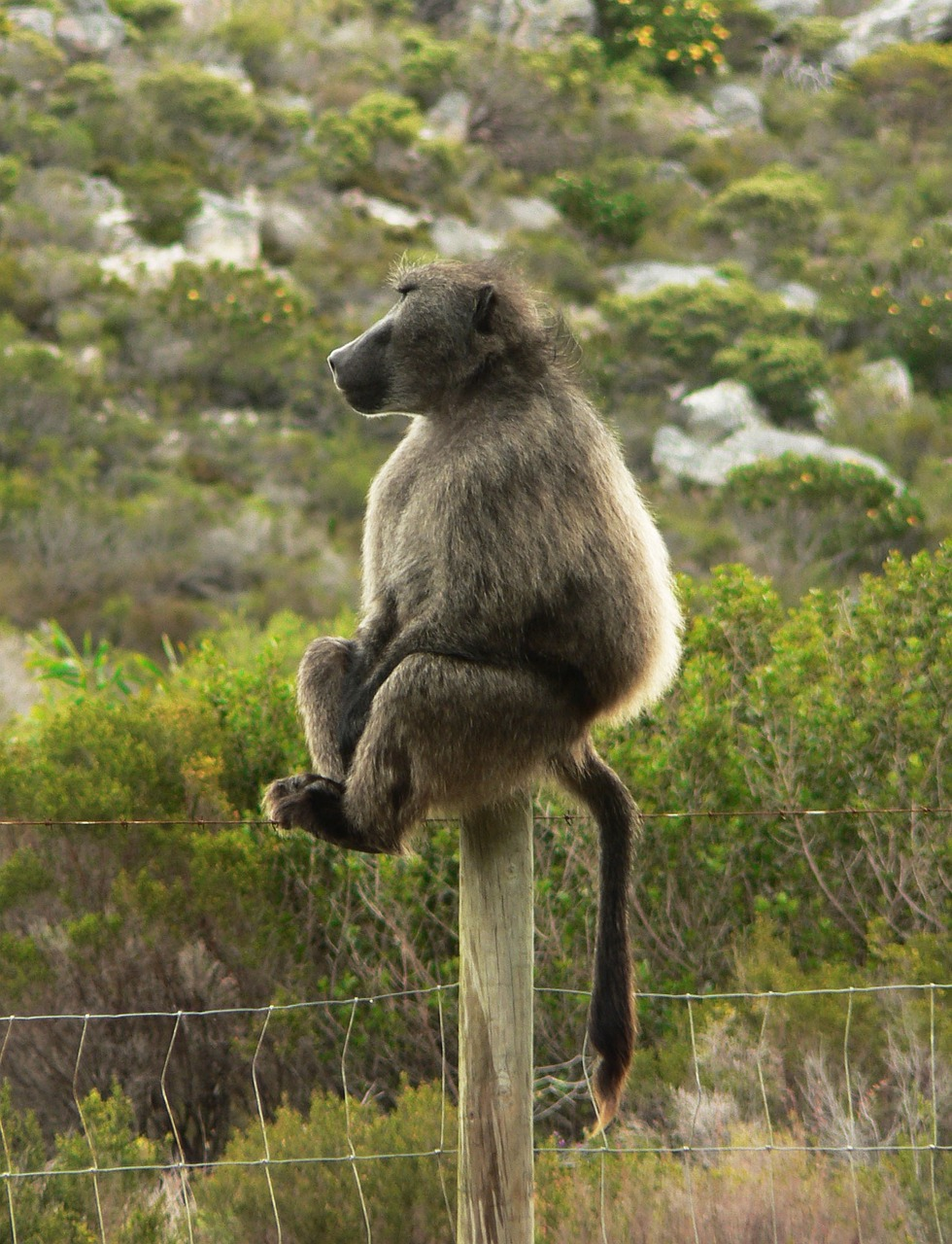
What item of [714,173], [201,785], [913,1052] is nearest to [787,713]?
[913,1052]

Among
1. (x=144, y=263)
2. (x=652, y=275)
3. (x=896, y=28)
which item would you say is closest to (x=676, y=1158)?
(x=144, y=263)

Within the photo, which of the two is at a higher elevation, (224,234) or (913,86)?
(913,86)

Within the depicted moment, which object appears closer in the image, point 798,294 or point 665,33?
point 798,294

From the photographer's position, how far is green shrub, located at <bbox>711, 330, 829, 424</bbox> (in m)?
20.5

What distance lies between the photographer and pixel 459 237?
80.8ft

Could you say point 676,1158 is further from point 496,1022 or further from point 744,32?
point 744,32

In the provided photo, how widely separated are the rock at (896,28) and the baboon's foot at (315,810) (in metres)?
33.1

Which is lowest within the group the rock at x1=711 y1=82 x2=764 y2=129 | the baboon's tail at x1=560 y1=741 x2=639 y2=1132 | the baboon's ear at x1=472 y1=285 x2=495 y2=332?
Answer: the rock at x1=711 y1=82 x2=764 y2=129

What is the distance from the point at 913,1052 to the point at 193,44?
28228 millimetres

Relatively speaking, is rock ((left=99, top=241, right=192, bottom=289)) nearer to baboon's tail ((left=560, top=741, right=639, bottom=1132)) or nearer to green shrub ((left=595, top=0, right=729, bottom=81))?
green shrub ((left=595, top=0, right=729, bottom=81))

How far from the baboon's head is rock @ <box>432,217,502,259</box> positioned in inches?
846

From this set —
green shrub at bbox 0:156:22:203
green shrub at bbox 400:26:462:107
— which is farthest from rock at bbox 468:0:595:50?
green shrub at bbox 0:156:22:203

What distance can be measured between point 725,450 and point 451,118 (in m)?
12.4

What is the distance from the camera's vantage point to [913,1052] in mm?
3971
